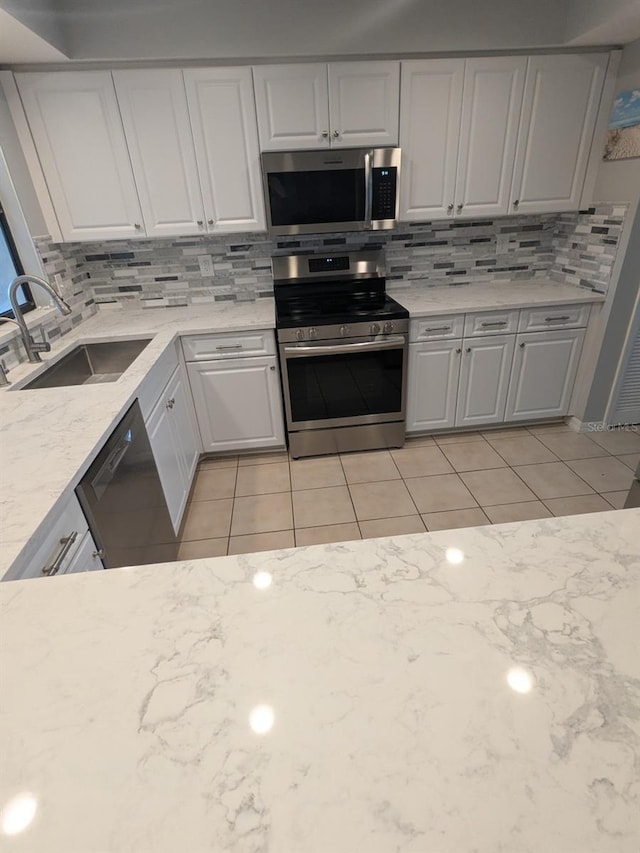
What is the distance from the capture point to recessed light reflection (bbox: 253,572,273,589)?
0.72 m

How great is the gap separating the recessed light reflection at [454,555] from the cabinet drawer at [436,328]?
2.07m

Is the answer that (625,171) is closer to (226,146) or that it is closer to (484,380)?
(484,380)

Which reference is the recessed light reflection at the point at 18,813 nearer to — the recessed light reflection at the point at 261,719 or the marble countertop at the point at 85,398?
the recessed light reflection at the point at 261,719

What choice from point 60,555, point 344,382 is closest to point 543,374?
point 344,382

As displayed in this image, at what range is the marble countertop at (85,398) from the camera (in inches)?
41.3

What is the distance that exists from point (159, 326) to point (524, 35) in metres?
2.48

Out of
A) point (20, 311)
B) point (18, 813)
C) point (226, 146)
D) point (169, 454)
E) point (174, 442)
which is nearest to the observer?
point (18, 813)

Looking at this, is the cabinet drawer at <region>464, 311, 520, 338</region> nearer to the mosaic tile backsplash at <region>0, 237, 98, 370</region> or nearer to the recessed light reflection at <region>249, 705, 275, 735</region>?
the mosaic tile backsplash at <region>0, 237, 98, 370</region>

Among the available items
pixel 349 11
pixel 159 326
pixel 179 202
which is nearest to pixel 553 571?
pixel 159 326

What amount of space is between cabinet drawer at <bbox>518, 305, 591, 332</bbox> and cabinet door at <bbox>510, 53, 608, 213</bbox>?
0.60 m

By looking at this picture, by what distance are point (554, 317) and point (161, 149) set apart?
244 cm

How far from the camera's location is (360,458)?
2.88m

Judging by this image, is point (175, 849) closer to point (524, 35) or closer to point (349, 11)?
point (349, 11)

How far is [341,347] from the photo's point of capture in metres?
2.56
